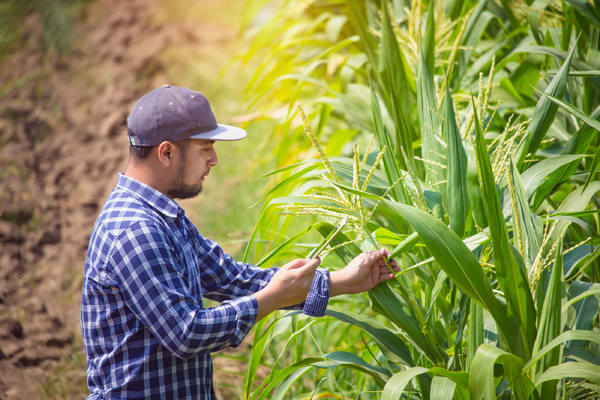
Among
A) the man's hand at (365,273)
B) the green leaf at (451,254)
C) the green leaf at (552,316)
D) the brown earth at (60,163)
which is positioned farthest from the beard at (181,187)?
the brown earth at (60,163)

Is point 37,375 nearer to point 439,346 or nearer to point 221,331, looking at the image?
point 221,331

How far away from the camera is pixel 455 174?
0.87 metres

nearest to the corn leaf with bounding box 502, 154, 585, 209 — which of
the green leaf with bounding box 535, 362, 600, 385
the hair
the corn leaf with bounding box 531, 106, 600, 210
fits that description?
the corn leaf with bounding box 531, 106, 600, 210

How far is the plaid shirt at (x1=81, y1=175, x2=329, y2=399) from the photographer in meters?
0.82

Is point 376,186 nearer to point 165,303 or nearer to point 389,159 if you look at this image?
point 389,159

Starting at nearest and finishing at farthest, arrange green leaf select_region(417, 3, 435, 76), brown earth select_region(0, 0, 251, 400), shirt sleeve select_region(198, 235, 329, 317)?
shirt sleeve select_region(198, 235, 329, 317) < green leaf select_region(417, 3, 435, 76) < brown earth select_region(0, 0, 251, 400)

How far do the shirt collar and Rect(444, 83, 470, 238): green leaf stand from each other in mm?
549

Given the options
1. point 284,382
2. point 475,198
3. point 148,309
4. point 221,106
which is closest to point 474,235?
point 475,198

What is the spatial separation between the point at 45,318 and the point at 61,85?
2.37 m

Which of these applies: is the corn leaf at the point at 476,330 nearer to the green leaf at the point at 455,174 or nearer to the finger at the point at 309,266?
the green leaf at the point at 455,174

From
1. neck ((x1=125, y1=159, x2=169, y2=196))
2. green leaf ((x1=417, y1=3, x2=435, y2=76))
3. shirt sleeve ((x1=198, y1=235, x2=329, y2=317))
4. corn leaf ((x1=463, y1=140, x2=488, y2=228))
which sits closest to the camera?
corn leaf ((x1=463, y1=140, x2=488, y2=228))

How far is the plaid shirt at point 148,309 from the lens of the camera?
2.68 feet

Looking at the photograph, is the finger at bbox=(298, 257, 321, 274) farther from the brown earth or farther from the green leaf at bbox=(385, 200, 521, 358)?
the brown earth

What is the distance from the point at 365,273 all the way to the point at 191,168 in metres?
0.42
